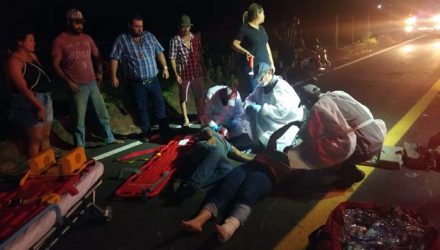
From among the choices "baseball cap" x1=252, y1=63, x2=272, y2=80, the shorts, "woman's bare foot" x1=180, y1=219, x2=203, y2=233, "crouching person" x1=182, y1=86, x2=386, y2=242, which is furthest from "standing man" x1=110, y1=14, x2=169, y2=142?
"woman's bare foot" x1=180, y1=219, x2=203, y2=233

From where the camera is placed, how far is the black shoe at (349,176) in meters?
4.34

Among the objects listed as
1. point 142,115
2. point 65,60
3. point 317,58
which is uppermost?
point 65,60

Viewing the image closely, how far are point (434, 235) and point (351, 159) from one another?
4.97 feet

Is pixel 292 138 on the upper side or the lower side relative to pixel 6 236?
lower

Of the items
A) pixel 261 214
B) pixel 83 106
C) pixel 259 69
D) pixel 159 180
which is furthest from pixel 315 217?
pixel 83 106

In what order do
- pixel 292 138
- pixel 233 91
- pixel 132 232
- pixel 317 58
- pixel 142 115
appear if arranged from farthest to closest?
1. pixel 317 58
2. pixel 142 115
3. pixel 233 91
4. pixel 292 138
5. pixel 132 232

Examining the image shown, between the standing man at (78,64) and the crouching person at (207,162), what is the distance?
2.04m

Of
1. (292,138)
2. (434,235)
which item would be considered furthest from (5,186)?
(434,235)

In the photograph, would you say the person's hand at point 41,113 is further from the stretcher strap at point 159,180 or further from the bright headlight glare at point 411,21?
the bright headlight glare at point 411,21

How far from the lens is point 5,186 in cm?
478

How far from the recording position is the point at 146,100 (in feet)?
21.0

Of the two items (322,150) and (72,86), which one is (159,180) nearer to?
(322,150)

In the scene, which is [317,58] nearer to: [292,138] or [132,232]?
[292,138]

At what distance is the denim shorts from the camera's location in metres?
4.74
